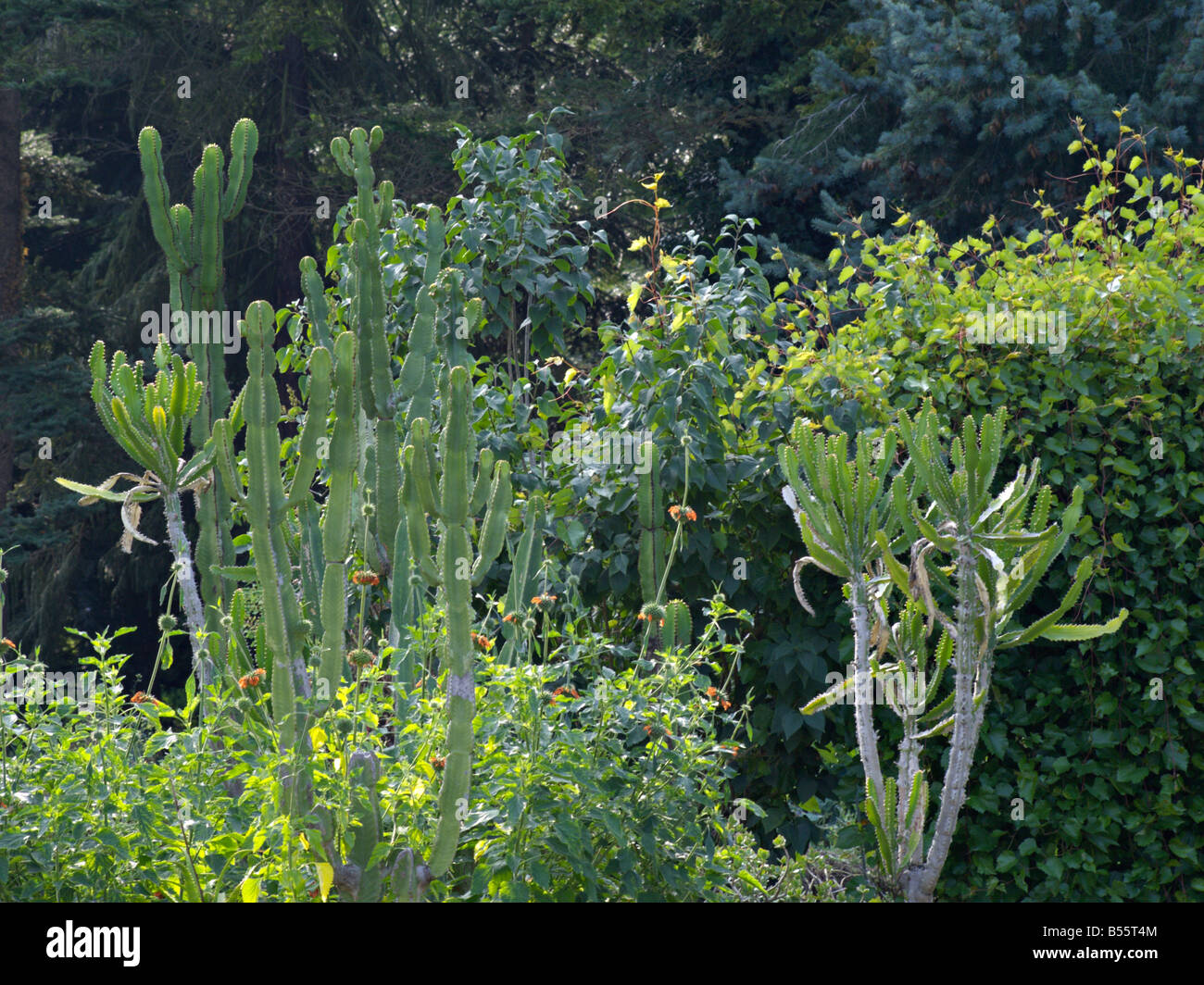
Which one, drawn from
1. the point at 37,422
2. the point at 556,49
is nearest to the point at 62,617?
the point at 37,422

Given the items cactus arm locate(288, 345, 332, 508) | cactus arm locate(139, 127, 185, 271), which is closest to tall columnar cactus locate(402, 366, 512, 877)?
cactus arm locate(288, 345, 332, 508)

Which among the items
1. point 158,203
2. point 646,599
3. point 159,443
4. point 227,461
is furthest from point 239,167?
point 646,599

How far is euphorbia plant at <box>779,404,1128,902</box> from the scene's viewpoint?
2.68m

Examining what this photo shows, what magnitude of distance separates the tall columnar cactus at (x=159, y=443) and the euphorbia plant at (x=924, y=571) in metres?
1.54

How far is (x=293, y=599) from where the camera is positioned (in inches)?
108

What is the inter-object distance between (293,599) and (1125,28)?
10.1m

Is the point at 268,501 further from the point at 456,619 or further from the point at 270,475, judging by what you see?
the point at 456,619

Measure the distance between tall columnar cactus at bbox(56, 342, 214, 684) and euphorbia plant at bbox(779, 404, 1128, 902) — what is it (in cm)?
154

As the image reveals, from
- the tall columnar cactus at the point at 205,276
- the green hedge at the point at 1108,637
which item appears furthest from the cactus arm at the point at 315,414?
the green hedge at the point at 1108,637

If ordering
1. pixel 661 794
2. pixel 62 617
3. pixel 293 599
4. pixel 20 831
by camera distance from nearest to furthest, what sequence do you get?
pixel 20 831
pixel 661 794
pixel 293 599
pixel 62 617

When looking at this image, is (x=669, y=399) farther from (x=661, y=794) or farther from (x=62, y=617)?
(x=62, y=617)

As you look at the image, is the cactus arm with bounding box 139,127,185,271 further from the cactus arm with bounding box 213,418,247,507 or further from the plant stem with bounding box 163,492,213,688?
the cactus arm with bounding box 213,418,247,507

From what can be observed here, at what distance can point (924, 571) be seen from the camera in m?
2.75

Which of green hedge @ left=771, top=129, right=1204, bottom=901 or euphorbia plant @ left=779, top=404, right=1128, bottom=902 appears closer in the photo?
euphorbia plant @ left=779, top=404, right=1128, bottom=902
